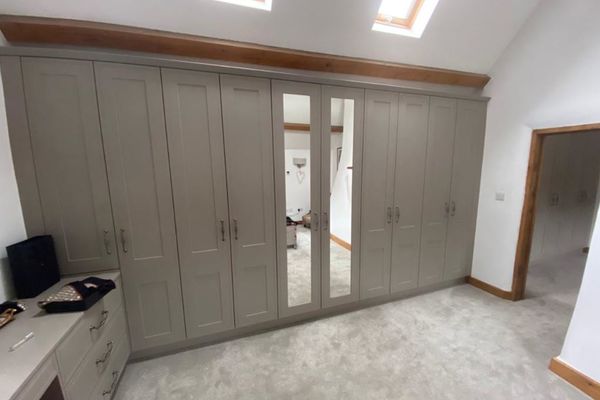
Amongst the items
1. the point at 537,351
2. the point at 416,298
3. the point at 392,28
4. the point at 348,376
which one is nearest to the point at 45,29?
the point at 392,28

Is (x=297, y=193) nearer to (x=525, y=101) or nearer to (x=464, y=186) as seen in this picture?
(x=464, y=186)

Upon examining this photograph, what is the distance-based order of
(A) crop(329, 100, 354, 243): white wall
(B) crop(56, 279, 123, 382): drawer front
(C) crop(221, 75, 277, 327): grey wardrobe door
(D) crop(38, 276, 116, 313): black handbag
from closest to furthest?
(B) crop(56, 279, 123, 382): drawer front < (D) crop(38, 276, 116, 313): black handbag < (C) crop(221, 75, 277, 327): grey wardrobe door < (A) crop(329, 100, 354, 243): white wall

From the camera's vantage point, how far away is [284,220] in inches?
85.7

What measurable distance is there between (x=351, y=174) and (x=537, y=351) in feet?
7.14

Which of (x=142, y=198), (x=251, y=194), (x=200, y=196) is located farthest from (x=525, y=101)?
(x=142, y=198)

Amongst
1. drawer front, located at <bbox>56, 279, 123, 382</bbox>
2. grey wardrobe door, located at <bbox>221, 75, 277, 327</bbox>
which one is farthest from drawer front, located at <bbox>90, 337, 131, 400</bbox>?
grey wardrobe door, located at <bbox>221, 75, 277, 327</bbox>

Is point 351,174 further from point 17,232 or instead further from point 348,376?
point 17,232

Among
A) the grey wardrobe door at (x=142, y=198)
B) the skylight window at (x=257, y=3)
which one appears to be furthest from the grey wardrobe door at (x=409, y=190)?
the grey wardrobe door at (x=142, y=198)

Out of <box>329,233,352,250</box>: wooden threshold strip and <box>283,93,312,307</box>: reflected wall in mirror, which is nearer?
<box>283,93,312,307</box>: reflected wall in mirror

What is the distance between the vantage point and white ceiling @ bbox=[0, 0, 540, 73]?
5.50 feet

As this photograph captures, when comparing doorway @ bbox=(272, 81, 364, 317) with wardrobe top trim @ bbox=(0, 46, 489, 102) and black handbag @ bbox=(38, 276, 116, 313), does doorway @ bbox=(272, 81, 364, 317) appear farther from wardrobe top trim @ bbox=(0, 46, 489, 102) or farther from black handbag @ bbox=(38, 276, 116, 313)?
black handbag @ bbox=(38, 276, 116, 313)

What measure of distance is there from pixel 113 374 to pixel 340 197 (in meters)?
2.23

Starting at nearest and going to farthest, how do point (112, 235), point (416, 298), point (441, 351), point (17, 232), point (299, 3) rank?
point (17, 232) → point (112, 235) → point (299, 3) → point (441, 351) → point (416, 298)

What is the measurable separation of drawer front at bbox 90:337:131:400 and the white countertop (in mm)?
493
